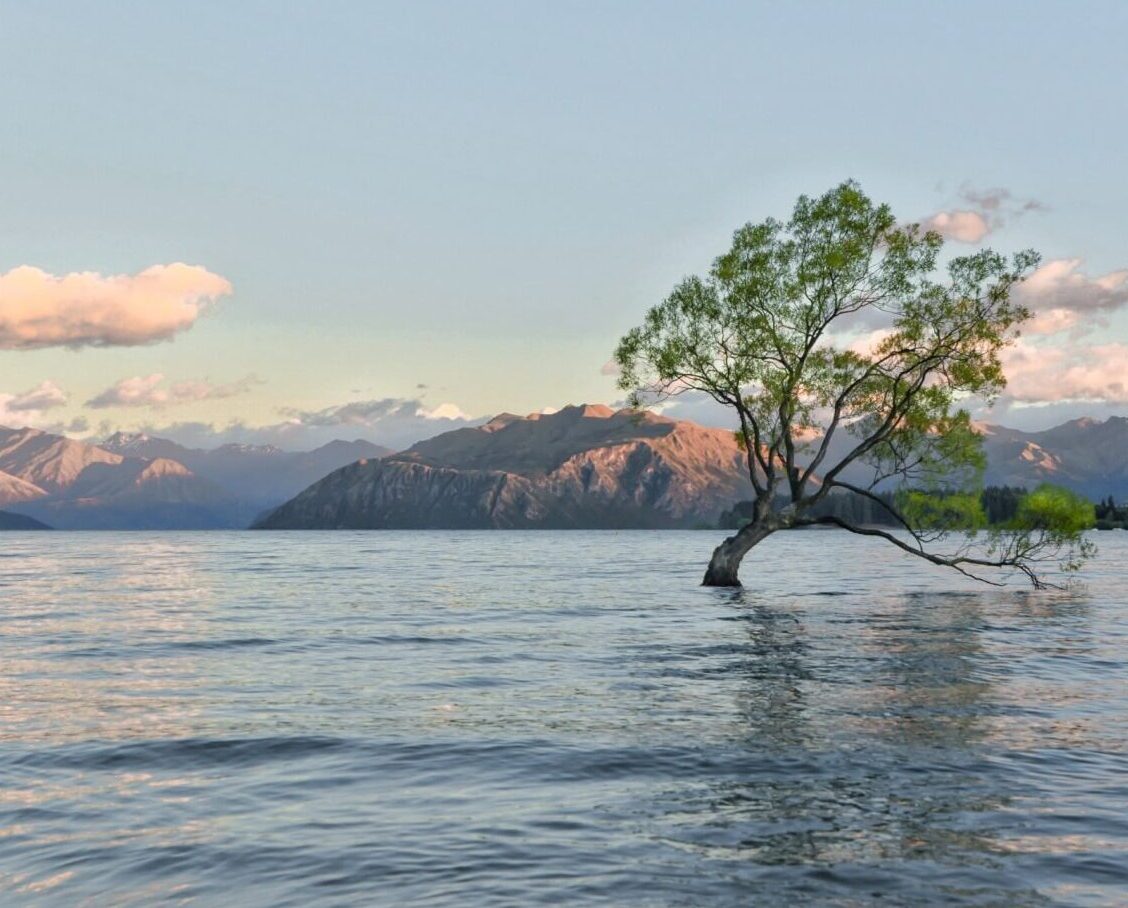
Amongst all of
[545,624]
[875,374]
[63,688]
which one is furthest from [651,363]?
[63,688]

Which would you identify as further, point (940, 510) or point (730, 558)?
point (730, 558)

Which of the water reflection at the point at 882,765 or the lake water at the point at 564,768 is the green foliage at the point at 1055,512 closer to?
the lake water at the point at 564,768

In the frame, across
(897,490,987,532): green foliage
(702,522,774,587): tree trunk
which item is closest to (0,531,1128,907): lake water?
(897,490,987,532): green foliage

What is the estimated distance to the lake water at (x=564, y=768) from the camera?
12812mm

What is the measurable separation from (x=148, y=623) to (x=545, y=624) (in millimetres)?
17646

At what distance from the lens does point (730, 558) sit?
7025 cm

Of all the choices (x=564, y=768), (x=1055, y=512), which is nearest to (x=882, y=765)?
(x=564, y=768)

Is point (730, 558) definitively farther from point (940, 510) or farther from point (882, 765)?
point (882, 765)

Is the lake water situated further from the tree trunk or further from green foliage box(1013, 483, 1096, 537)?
the tree trunk

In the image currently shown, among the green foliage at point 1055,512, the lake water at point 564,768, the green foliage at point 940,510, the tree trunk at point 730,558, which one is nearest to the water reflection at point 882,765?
the lake water at point 564,768

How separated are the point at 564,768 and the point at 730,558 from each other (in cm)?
5231

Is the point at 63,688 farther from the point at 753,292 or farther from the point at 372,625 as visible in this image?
the point at 753,292

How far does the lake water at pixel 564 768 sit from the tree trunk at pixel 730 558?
23235 millimetres

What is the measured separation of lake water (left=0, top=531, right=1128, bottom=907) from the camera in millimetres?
12812
